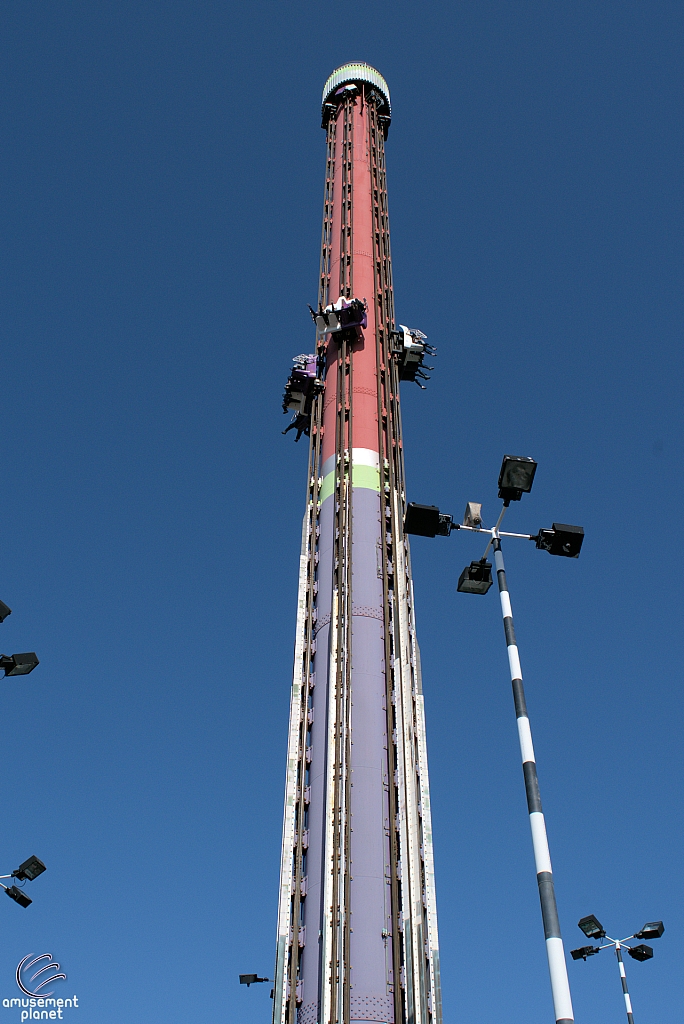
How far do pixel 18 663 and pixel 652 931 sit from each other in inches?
752

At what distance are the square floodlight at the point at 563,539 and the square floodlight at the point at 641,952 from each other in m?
15.7

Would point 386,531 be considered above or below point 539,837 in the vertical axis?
above

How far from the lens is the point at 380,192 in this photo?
143 ft

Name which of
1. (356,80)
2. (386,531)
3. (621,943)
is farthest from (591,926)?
(356,80)

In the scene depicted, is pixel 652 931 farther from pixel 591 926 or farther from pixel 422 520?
pixel 422 520

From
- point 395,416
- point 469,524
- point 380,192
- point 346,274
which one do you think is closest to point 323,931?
point 469,524

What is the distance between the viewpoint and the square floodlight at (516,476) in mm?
16203

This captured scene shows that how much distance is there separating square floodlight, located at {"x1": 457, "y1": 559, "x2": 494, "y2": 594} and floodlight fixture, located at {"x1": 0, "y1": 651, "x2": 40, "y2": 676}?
31.1 feet

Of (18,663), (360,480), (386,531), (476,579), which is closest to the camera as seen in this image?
(476,579)

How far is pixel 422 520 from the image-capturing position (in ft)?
54.0

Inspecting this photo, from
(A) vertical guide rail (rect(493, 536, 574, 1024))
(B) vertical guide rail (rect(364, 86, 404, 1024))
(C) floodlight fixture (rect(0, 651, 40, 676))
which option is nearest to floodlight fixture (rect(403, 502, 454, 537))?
(A) vertical guide rail (rect(493, 536, 574, 1024))

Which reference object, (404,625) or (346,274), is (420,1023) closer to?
(404,625)

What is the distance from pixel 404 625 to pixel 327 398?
416 inches

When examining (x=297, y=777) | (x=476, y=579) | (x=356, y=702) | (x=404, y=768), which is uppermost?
(x=356, y=702)
